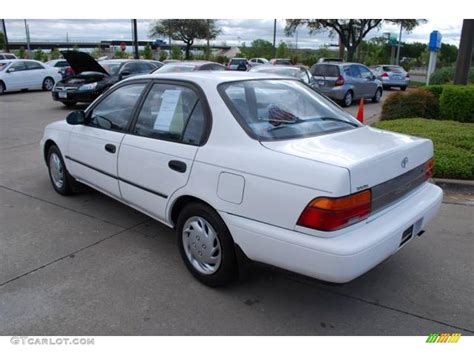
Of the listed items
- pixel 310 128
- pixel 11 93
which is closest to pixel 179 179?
pixel 310 128

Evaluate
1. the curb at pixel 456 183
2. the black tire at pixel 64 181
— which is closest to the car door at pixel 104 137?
the black tire at pixel 64 181

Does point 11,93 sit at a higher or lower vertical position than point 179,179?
lower

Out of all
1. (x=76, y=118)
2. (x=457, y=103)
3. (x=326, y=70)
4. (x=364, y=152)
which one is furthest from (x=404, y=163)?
(x=326, y=70)

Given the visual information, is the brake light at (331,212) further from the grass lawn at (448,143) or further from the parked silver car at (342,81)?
the parked silver car at (342,81)

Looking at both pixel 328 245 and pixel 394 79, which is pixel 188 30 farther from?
pixel 328 245

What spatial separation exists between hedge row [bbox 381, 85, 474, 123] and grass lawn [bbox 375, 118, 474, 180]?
3.48 feet

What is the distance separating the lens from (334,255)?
246 cm

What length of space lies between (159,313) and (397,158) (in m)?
1.95

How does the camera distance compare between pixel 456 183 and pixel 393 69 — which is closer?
pixel 456 183

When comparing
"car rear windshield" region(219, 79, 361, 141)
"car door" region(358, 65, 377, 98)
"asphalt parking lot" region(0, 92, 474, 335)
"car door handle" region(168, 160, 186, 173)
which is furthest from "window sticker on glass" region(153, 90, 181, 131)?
"car door" region(358, 65, 377, 98)

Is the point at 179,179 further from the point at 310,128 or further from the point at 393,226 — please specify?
the point at 393,226

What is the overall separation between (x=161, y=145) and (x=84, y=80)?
448 inches

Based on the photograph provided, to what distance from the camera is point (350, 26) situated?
103ft

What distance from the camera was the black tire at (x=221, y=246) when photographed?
118 inches
